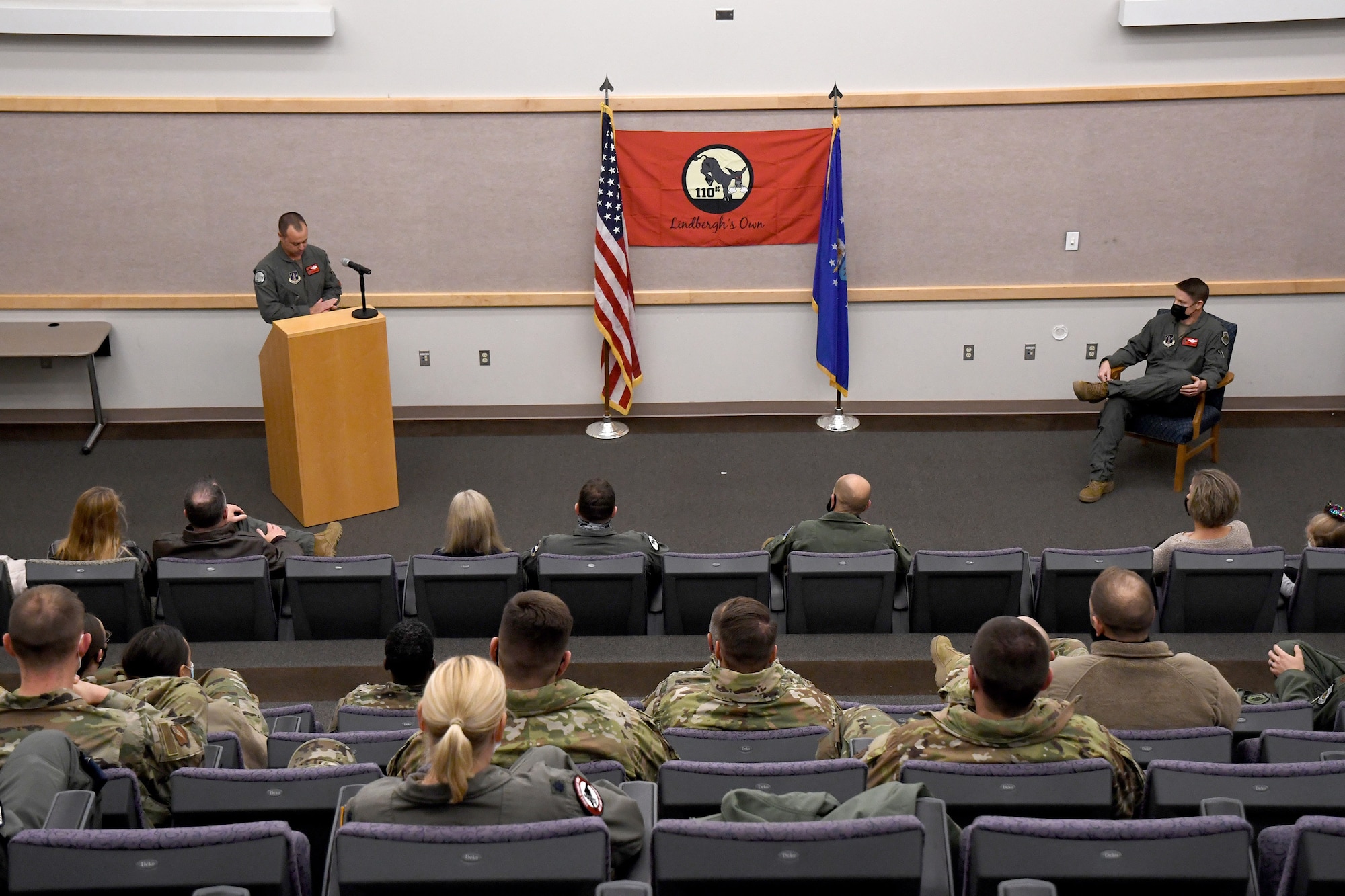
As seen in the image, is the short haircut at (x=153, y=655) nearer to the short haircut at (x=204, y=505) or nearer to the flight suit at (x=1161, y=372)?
the short haircut at (x=204, y=505)

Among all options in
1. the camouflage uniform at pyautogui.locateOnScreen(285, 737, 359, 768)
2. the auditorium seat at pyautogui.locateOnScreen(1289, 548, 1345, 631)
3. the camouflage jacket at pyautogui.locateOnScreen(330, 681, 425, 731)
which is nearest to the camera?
the camouflage uniform at pyautogui.locateOnScreen(285, 737, 359, 768)

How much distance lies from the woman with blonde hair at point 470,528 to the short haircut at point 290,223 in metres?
2.84

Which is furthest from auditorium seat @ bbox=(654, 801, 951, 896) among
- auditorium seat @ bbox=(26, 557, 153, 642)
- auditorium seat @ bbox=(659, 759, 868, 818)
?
auditorium seat @ bbox=(26, 557, 153, 642)

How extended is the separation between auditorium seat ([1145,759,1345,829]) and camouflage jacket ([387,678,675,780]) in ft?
3.73

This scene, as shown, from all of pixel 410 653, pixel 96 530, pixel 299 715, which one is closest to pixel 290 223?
pixel 96 530

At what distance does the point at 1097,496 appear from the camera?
6750 millimetres

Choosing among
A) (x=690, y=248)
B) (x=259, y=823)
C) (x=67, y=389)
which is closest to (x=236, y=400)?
(x=67, y=389)

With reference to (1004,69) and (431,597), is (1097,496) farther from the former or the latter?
(431,597)

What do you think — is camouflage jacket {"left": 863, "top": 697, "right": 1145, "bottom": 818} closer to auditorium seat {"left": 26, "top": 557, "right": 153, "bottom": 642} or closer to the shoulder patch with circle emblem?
the shoulder patch with circle emblem

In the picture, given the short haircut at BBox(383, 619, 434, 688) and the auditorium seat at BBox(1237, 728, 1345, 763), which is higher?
the short haircut at BBox(383, 619, 434, 688)

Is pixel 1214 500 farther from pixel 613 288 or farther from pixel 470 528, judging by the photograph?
pixel 613 288

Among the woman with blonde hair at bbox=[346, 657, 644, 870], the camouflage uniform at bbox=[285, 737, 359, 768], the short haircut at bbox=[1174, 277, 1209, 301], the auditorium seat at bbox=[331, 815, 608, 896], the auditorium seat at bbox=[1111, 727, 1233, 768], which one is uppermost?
the short haircut at bbox=[1174, 277, 1209, 301]

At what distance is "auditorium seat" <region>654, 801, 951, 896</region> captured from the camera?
2.40 meters

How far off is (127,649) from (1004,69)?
231 inches
